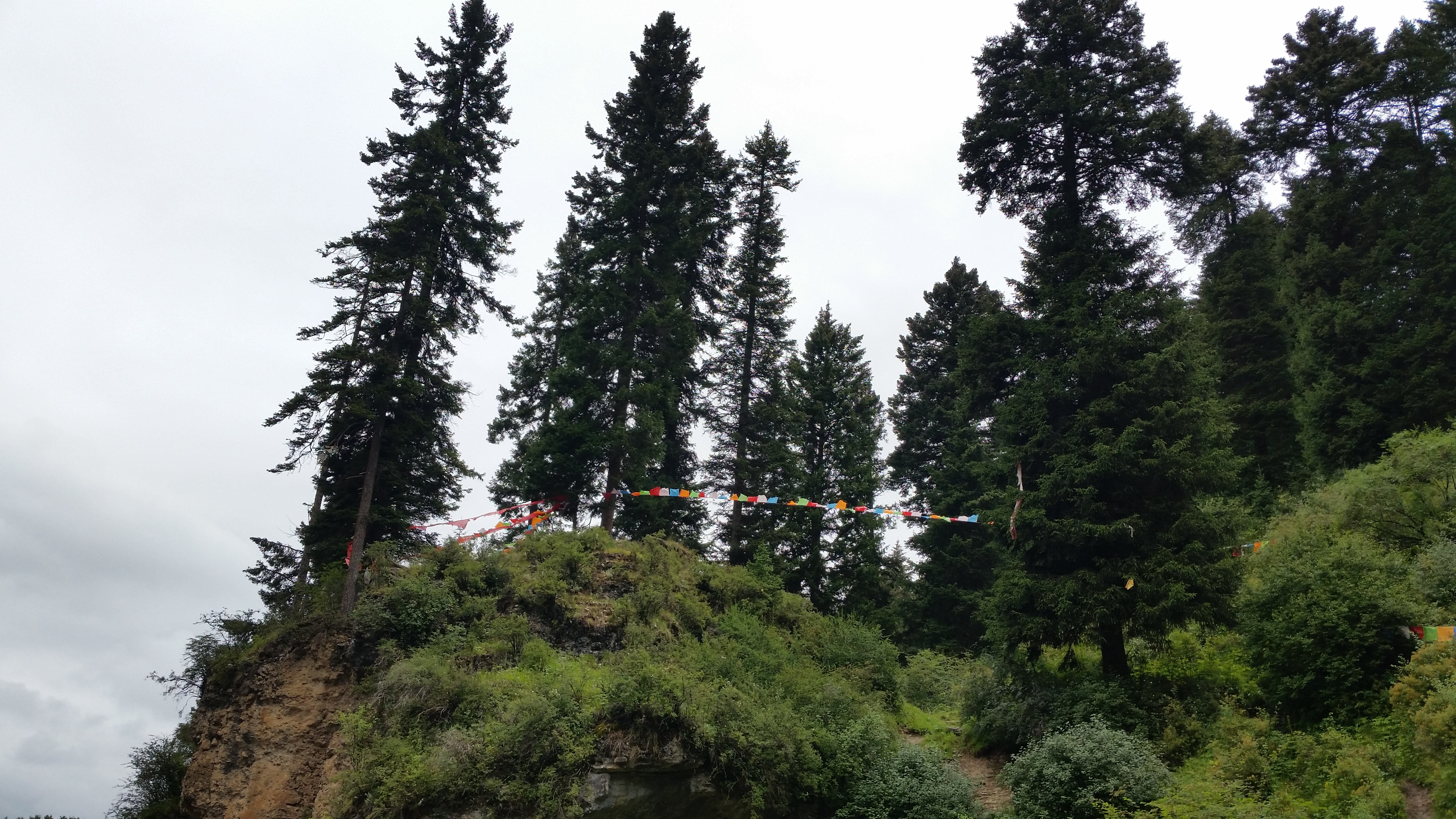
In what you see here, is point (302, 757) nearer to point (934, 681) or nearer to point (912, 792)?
point (912, 792)

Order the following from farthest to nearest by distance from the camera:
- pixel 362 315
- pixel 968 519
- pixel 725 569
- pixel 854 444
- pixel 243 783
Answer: pixel 854 444
pixel 725 569
pixel 362 315
pixel 968 519
pixel 243 783

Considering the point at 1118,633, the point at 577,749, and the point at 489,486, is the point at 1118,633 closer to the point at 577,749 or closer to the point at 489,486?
the point at 577,749

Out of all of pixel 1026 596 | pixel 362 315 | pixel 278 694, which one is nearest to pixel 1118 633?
pixel 1026 596

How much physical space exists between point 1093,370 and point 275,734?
19.6 m

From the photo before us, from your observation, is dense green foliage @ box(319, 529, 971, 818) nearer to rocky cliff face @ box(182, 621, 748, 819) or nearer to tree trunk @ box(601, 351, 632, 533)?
rocky cliff face @ box(182, 621, 748, 819)

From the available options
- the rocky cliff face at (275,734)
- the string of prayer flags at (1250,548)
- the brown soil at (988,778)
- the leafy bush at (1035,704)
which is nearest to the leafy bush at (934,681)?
the leafy bush at (1035,704)

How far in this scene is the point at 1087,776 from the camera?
13281 millimetres

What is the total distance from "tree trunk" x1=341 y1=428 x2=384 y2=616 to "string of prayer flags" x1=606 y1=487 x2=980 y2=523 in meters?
6.72

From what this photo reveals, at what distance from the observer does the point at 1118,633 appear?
16.5 metres

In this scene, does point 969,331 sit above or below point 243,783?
above

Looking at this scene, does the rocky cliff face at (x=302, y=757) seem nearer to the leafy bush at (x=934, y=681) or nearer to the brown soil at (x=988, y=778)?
the brown soil at (x=988, y=778)

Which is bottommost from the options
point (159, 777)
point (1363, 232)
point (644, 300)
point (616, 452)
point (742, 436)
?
point (159, 777)

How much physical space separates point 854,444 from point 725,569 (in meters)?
8.34

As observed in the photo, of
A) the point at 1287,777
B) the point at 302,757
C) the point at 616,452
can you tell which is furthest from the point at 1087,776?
the point at 302,757
